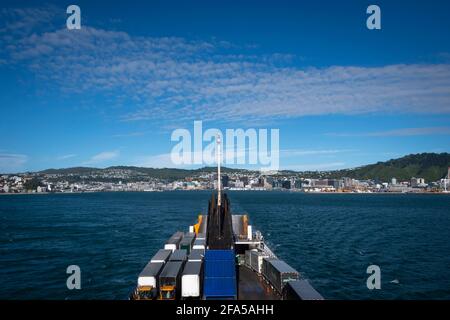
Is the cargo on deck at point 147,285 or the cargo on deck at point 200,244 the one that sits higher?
the cargo on deck at point 200,244

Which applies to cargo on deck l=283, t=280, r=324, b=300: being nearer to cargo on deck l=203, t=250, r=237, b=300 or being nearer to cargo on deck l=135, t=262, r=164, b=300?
cargo on deck l=203, t=250, r=237, b=300

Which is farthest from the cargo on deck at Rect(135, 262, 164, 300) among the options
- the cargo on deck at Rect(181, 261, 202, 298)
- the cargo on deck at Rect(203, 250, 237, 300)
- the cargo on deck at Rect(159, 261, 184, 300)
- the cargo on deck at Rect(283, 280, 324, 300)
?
the cargo on deck at Rect(283, 280, 324, 300)

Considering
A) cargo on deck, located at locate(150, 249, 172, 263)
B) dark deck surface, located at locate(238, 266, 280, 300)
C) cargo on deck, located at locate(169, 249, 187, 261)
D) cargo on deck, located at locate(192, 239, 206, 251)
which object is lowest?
dark deck surface, located at locate(238, 266, 280, 300)

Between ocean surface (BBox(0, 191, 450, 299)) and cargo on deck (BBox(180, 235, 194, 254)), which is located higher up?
cargo on deck (BBox(180, 235, 194, 254))

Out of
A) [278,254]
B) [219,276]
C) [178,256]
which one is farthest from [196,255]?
[278,254]

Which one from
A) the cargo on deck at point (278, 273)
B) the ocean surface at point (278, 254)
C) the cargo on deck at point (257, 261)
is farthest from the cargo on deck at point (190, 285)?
the ocean surface at point (278, 254)

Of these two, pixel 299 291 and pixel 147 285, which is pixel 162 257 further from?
pixel 299 291

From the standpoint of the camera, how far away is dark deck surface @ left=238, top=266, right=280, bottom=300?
2550 centimetres

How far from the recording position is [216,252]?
27.6m

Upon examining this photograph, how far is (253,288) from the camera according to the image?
27.7 m

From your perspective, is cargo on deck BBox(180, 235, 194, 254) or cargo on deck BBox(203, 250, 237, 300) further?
cargo on deck BBox(180, 235, 194, 254)

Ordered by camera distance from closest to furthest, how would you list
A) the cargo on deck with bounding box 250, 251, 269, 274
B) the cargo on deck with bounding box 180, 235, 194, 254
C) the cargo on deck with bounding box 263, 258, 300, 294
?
the cargo on deck with bounding box 263, 258, 300, 294 < the cargo on deck with bounding box 250, 251, 269, 274 < the cargo on deck with bounding box 180, 235, 194, 254

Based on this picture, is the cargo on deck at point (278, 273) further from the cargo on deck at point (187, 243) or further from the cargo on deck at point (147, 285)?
the cargo on deck at point (187, 243)

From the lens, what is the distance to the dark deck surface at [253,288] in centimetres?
2550
